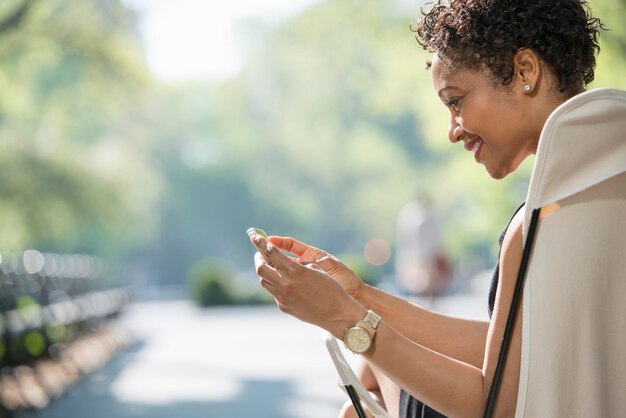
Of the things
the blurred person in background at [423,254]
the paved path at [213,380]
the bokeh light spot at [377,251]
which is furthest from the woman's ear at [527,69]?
the bokeh light spot at [377,251]

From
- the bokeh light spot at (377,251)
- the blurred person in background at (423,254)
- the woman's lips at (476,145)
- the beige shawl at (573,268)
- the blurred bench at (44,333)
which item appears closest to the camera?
the beige shawl at (573,268)

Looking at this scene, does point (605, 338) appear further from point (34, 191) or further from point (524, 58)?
point (34, 191)

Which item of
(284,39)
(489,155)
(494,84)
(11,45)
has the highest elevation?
(284,39)

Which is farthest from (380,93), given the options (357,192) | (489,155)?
(357,192)

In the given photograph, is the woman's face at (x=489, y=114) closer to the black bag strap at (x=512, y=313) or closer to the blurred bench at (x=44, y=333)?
the black bag strap at (x=512, y=313)

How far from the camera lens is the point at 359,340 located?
1.86 metres

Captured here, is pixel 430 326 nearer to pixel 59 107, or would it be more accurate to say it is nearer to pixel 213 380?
pixel 213 380

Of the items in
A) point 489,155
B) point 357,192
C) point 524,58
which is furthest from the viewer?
point 357,192

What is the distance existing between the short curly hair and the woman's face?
0.03 meters

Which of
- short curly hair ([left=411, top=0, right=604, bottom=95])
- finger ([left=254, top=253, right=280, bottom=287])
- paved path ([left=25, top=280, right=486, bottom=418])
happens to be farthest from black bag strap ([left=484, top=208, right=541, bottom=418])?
paved path ([left=25, top=280, right=486, bottom=418])

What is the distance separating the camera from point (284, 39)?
2127 inches

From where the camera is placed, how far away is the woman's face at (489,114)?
77.2 inches

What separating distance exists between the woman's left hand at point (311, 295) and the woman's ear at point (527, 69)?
56 centimetres

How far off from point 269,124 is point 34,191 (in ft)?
107
